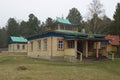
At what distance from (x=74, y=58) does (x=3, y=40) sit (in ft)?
188

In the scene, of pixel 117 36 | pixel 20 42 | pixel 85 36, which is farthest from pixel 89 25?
pixel 85 36

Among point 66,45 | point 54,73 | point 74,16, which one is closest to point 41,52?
point 66,45

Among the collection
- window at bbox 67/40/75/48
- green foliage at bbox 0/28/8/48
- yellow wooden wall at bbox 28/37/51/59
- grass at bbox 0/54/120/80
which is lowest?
grass at bbox 0/54/120/80

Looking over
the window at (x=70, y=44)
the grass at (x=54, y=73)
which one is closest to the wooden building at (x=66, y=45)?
the window at (x=70, y=44)

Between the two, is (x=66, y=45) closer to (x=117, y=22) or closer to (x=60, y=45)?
(x=60, y=45)

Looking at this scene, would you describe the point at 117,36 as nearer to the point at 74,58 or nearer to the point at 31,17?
the point at 74,58

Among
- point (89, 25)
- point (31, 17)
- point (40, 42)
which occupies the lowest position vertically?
point (40, 42)

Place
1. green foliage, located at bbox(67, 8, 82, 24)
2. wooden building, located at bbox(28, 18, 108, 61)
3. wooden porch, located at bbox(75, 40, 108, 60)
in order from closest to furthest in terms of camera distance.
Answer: wooden building, located at bbox(28, 18, 108, 61) < wooden porch, located at bbox(75, 40, 108, 60) < green foliage, located at bbox(67, 8, 82, 24)

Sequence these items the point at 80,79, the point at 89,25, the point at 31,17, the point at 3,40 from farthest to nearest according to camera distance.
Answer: the point at 31,17 < the point at 3,40 < the point at 89,25 < the point at 80,79

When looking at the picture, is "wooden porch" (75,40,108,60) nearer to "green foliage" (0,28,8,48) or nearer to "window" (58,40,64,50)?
"window" (58,40,64,50)

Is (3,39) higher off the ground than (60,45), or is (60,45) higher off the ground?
(3,39)

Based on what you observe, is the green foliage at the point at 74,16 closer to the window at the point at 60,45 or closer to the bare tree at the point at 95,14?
the bare tree at the point at 95,14

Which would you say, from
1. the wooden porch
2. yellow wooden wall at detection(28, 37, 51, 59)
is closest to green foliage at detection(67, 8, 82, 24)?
yellow wooden wall at detection(28, 37, 51, 59)

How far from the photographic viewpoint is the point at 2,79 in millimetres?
14695
